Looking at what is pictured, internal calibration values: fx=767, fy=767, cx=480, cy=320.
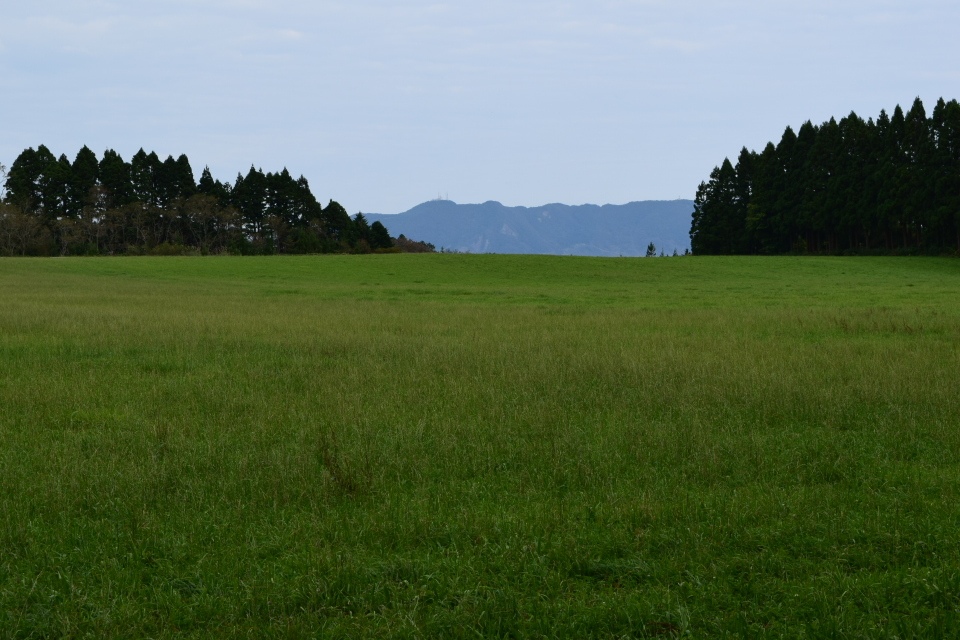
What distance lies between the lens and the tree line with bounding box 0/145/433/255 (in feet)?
299

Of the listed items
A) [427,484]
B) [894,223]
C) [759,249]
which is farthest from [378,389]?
[759,249]

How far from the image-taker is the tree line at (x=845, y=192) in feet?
227

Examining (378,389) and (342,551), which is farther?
(378,389)

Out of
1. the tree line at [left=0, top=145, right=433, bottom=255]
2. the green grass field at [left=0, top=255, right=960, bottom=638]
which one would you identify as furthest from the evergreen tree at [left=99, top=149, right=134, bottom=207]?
the green grass field at [left=0, top=255, right=960, bottom=638]

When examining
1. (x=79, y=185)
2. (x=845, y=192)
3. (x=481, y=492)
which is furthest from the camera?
(x=79, y=185)

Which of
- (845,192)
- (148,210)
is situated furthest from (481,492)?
(148,210)

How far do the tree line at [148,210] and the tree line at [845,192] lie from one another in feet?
152

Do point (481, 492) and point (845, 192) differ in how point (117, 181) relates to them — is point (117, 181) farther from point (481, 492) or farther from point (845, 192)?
point (481, 492)

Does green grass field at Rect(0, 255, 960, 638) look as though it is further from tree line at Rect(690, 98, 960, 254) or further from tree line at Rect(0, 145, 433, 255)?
tree line at Rect(0, 145, 433, 255)

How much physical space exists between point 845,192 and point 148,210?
80729 millimetres

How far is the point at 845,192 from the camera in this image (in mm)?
76625

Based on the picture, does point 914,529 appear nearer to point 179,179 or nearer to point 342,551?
point 342,551

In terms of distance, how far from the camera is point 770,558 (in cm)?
523

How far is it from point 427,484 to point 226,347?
1074 cm
